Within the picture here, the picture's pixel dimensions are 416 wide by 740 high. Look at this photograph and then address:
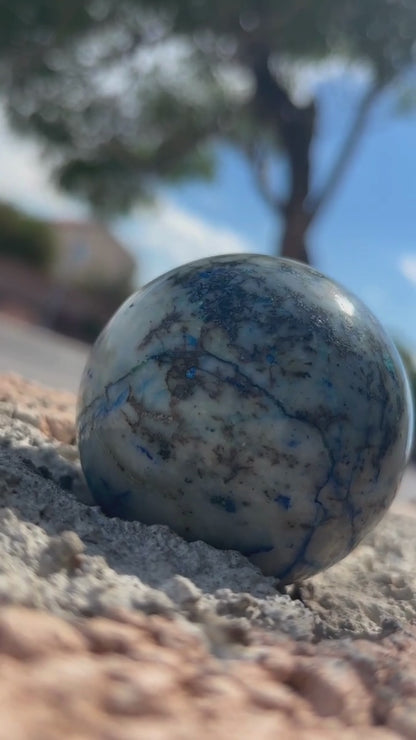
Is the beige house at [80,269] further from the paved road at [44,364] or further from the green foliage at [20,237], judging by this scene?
the paved road at [44,364]

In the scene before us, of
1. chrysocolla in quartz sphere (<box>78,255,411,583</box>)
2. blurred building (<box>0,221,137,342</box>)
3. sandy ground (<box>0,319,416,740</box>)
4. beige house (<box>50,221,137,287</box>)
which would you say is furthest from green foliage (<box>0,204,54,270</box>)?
chrysocolla in quartz sphere (<box>78,255,411,583</box>)

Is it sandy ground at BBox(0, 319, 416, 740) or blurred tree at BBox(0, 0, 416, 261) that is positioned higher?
blurred tree at BBox(0, 0, 416, 261)

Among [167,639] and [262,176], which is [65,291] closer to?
[262,176]

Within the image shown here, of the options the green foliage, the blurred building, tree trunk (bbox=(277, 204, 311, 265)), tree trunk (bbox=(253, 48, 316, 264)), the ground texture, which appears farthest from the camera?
the green foliage

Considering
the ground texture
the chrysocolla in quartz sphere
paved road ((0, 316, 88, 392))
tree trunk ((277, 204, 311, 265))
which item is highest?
tree trunk ((277, 204, 311, 265))

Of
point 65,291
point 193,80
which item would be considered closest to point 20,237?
point 65,291

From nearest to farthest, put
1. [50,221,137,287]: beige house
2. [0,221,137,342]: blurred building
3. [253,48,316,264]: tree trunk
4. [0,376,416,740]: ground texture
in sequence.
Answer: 1. [0,376,416,740]: ground texture
2. [253,48,316,264]: tree trunk
3. [0,221,137,342]: blurred building
4. [50,221,137,287]: beige house

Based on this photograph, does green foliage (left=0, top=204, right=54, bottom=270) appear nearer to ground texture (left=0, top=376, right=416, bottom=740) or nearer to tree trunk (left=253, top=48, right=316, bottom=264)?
tree trunk (left=253, top=48, right=316, bottom=264)
